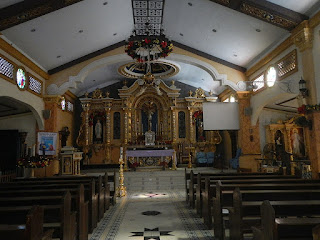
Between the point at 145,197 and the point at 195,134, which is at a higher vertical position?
the point at 195,134

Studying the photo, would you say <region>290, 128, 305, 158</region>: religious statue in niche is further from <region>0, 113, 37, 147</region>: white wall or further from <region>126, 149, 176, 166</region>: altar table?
<region>0, 113, 37, 147</region>: white wall

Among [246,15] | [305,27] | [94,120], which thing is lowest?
[94,120]

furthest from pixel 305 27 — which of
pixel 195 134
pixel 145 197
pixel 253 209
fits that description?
pixel 195 134

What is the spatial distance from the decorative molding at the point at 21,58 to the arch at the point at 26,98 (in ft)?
3.34

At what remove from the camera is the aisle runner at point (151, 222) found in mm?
4543

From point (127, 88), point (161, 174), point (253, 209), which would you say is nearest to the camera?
point (253, 209)

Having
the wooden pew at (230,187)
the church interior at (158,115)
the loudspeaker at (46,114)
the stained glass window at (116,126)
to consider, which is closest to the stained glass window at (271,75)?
the church interior at (158,115)

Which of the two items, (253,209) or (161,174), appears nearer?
(253,209)

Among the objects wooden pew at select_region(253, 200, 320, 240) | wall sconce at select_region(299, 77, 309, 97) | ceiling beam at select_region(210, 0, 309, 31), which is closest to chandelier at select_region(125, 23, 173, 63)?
ceiling beam at select_region(210, 0, 309, 31)

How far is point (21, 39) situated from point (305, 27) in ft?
29.6

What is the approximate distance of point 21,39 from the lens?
9102mm

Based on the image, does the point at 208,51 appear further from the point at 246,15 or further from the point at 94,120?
the point at 94,120

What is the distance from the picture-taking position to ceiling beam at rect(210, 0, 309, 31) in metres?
7.97

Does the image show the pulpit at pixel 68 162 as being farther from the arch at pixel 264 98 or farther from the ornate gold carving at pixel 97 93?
the arch at pixel 264 98
